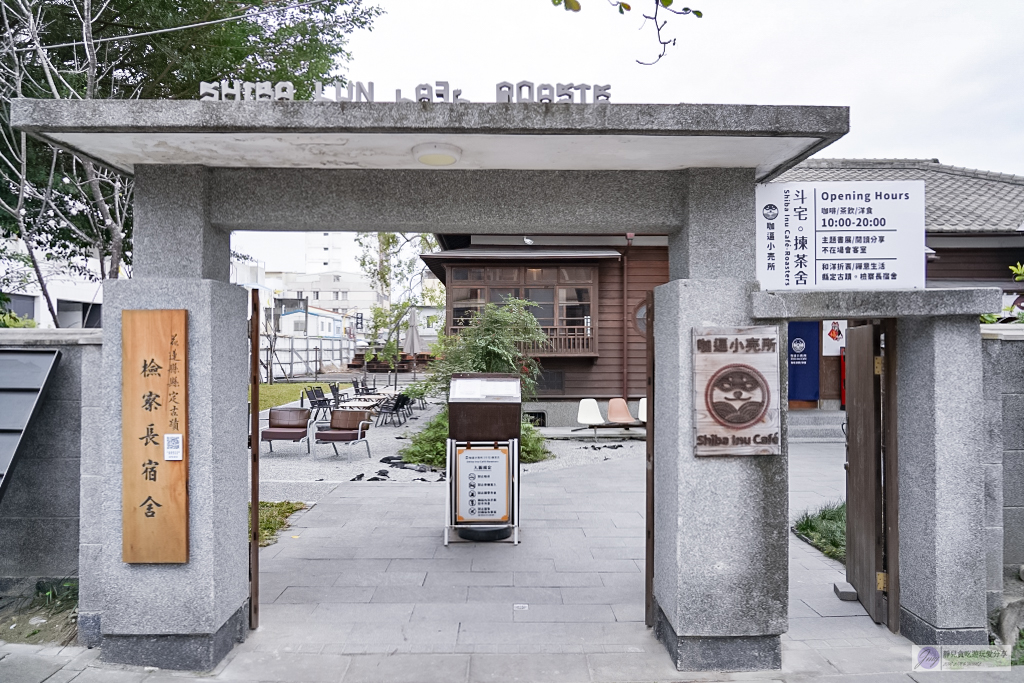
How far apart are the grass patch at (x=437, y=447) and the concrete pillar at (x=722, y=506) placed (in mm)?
7153

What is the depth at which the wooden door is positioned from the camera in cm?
487

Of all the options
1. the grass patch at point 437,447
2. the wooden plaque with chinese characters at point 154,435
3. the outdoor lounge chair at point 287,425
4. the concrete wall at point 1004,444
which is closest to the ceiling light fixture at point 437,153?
the wooden plaque with chinese characters at point 154,435

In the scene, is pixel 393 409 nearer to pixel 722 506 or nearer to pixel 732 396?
pixel 722 506

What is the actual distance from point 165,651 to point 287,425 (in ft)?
25.7

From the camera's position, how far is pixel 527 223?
4.38m

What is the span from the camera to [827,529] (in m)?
7.04

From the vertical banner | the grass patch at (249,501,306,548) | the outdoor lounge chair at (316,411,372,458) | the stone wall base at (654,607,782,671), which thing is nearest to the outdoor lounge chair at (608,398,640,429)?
the vertical banner

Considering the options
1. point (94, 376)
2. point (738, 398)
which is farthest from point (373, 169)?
point (738, 398)

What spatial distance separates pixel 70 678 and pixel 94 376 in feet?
6.34

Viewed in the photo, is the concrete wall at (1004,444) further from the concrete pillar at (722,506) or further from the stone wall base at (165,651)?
the stone wall base at (165,651)

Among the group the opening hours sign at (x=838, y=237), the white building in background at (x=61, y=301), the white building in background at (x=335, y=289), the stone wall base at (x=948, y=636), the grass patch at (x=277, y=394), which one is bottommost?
the stone wall base at (x=948, y=636)

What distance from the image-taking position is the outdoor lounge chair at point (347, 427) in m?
11.4

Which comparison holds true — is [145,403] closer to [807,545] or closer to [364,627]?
[364,627]

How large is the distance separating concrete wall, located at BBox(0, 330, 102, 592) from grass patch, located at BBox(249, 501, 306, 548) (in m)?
2.14
